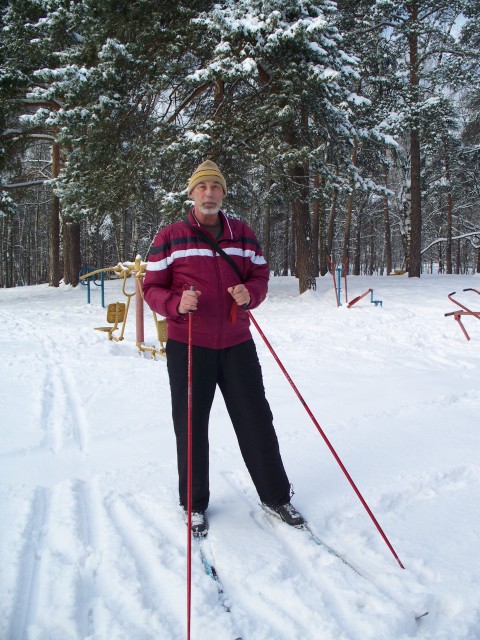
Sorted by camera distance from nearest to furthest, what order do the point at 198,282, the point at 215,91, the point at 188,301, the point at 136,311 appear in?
the point at 188,301
the point at 198,282
the point at 136,311
the point at 215,91

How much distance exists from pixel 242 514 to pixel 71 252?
1731 centimetres

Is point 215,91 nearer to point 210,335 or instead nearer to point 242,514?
point 210,335

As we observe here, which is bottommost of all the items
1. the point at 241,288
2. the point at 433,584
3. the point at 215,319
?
the point at 433,584

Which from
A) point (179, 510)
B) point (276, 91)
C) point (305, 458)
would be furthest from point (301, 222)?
point (179, 510)

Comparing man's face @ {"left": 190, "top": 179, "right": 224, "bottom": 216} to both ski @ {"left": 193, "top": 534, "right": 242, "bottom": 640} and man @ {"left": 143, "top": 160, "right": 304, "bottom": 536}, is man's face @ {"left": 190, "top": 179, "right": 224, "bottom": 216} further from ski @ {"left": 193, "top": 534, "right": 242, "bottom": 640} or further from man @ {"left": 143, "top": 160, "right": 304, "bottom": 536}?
ski @ {"left": 193, "top": 534, "right": 242, "bottom": 640}

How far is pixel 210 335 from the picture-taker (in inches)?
102

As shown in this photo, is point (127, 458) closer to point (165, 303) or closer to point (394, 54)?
point (165, 303)

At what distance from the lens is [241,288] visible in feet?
8.19

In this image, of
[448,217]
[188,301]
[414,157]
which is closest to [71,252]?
[414,157]

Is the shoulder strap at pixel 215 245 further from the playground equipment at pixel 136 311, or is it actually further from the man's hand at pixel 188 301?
the playground equipment at pixel 136 311

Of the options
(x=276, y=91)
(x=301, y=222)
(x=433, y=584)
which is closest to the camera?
(x=433, y=584)

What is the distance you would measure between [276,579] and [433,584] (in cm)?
74

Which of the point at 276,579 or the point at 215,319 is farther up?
the point at 215,319

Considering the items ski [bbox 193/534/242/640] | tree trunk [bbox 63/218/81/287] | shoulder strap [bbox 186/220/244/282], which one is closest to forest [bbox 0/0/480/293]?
tree trunk [bbox 63/218/81/287]
